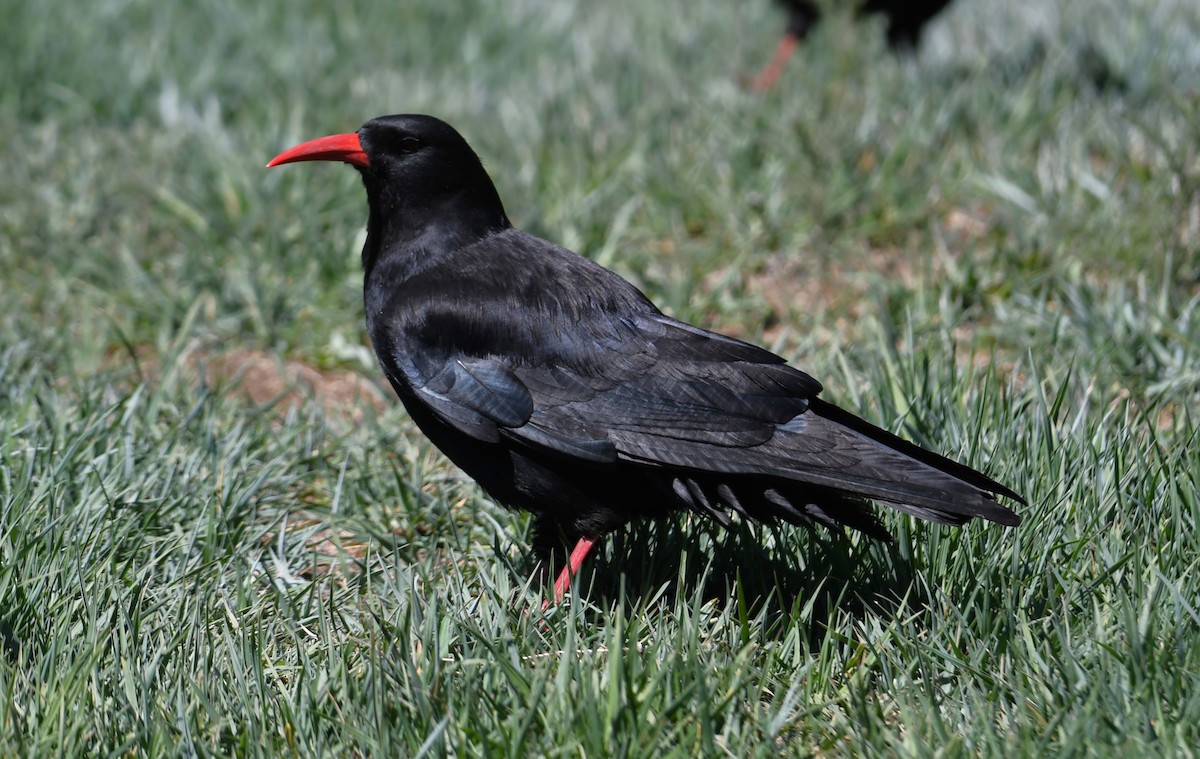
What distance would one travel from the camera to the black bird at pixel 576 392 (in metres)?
2.84

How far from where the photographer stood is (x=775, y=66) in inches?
275

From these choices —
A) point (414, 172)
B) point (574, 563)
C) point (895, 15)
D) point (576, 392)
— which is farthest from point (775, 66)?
point (574, 563)

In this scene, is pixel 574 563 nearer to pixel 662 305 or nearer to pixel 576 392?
pixel 576 392

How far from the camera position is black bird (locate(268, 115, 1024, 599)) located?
284 cm

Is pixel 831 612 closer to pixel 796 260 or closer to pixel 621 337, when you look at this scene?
pixel 621 337

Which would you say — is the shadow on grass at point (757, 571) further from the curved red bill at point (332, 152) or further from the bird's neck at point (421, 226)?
the curved red bill at point (332, 152)

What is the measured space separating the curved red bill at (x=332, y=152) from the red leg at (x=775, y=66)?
3358 millimetres

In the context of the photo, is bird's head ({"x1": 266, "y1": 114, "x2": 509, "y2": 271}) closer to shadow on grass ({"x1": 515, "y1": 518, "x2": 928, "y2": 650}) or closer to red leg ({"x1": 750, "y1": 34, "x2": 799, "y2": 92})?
shadow on grass ({"x1": 515, "y1": 518, "x2": 928, "y2": 650})

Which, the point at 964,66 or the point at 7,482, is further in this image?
the point at 964,66

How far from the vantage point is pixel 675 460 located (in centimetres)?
287

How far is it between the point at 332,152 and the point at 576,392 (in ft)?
3.03

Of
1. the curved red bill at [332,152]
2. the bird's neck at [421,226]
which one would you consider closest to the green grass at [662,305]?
the bird's neck at [421,226]

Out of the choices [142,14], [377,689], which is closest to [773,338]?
[377,689]

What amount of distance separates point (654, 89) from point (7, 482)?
4.14 meters
